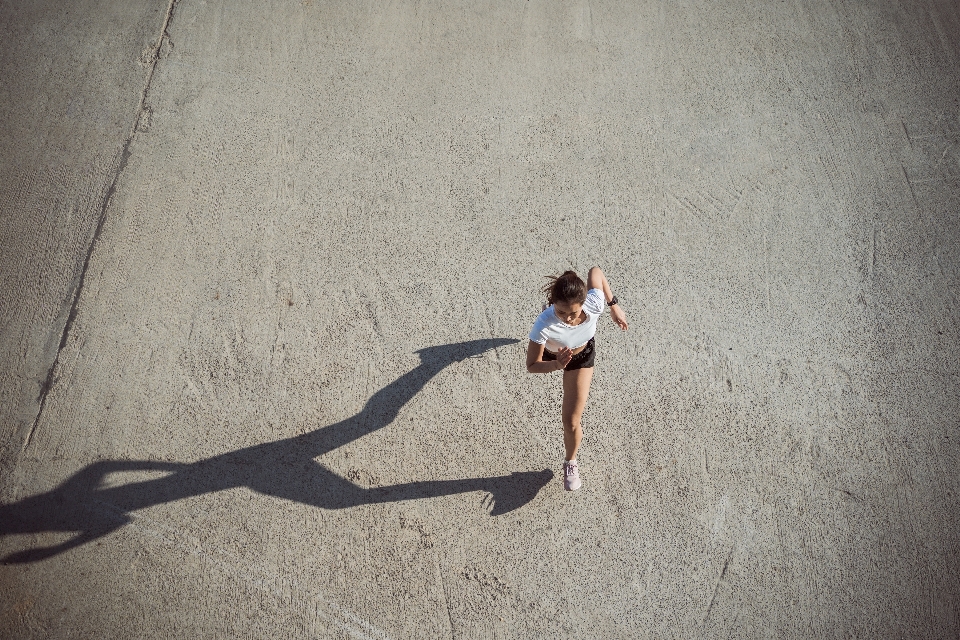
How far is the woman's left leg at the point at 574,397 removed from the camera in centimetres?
385

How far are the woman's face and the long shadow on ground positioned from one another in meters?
1.33

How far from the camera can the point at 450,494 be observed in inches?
168

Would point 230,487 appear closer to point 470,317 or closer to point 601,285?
point 470,317

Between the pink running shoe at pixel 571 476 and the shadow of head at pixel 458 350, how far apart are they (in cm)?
107

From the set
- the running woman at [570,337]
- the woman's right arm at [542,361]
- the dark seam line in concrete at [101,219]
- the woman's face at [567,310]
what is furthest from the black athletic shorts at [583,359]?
the dark seam line in concrete at [101,219]

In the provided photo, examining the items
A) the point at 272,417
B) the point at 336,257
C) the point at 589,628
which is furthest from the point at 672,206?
the point at 272,417

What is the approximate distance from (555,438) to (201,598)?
2.69 metres

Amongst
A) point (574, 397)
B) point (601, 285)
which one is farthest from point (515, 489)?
point (601, 285)

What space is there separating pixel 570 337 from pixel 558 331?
0.10 meters

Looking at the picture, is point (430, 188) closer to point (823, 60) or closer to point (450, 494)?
point (450, 494)

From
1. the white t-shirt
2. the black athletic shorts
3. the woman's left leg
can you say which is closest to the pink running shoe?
the woman's left leg

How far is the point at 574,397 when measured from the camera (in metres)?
3.88

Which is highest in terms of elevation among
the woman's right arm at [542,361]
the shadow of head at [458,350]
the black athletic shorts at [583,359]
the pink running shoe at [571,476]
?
the woman's right arm at [542,361]

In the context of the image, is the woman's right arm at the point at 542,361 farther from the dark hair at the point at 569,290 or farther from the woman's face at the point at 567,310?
the dark hair at the point at 569,290
